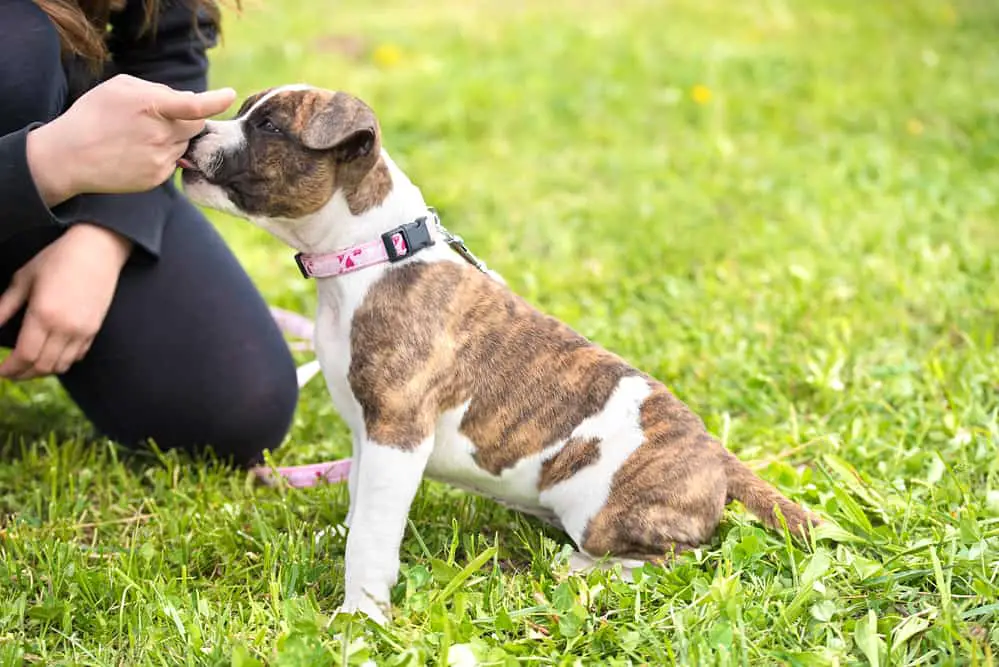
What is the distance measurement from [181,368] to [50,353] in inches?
15.2

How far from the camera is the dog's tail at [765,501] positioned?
8.27 ft

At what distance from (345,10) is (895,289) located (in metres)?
5.58

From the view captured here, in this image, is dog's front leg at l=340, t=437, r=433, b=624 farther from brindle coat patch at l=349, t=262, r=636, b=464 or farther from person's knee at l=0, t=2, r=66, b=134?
person's knee at l=0, t=2, r=66, b=134

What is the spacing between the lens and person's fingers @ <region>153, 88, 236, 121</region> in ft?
7.69

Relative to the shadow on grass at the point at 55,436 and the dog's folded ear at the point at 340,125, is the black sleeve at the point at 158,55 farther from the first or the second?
the dog's folded ear at the point at 340,125

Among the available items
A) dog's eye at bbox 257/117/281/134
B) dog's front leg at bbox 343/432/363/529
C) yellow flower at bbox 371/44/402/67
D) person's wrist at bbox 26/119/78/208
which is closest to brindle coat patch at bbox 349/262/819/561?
dog's front leg at bbox 343/432/363/529

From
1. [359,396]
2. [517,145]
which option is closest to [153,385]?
[359,396]

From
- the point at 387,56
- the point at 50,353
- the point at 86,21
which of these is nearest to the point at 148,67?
the point at 86,21

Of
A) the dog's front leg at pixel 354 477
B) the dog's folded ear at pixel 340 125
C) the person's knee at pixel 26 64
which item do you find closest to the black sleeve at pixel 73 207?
the person's knee at pixel 26 64

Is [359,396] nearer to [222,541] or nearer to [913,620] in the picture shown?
[222,541]

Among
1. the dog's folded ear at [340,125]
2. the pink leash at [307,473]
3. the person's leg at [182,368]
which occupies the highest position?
the dog's folded ear at [340,125]

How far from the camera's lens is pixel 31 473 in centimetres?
312

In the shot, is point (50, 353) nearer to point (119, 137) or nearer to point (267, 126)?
point (119, 137)

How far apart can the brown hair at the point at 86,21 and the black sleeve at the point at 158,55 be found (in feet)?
0.22
